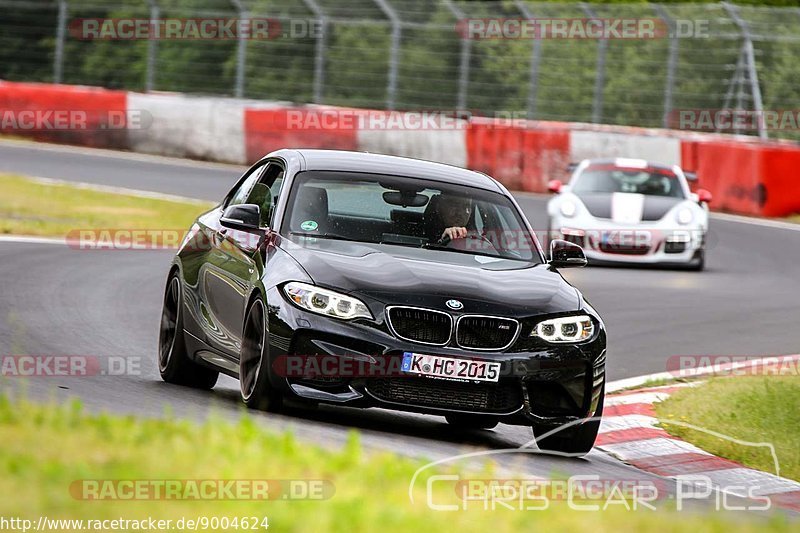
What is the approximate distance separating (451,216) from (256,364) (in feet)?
5.07

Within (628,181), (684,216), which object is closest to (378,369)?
(684,216)

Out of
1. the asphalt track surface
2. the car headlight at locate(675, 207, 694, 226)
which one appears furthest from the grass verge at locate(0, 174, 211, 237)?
the car headlight at locate(675, 207, 694, 226)

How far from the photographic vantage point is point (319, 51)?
29.6 meters

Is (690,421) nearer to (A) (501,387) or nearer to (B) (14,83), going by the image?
(A) (501,387)

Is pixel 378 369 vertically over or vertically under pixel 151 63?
over

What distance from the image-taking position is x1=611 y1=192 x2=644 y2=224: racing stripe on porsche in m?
18.7

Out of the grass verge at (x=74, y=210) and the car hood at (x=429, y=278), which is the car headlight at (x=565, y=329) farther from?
the grass verge at (x=74, y=210)

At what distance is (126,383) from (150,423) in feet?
9.38

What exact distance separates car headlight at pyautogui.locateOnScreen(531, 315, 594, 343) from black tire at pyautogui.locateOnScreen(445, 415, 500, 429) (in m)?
0.45

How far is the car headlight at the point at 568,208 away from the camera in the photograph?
1891 centimetres

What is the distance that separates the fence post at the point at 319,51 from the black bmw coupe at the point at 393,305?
2031 cm

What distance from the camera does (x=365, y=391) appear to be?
7.52 m

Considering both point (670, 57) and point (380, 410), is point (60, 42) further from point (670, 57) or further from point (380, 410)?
point (380, 410)

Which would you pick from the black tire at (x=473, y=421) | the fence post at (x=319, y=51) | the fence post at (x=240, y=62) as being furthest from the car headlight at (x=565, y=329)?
the fence post at (x=240, y=62)
